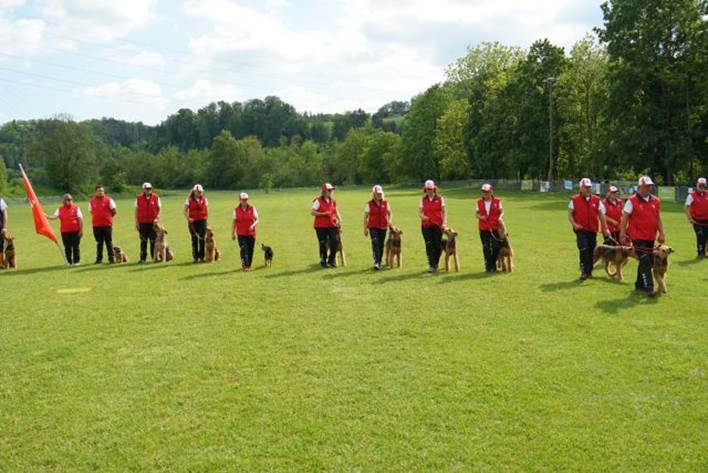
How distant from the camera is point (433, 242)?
14086 mm

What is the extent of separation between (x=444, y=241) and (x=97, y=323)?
7.71 meters

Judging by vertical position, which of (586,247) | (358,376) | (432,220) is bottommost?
(358,376)

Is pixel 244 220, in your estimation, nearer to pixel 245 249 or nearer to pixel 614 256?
pixel 245 249

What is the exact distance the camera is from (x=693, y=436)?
527cm

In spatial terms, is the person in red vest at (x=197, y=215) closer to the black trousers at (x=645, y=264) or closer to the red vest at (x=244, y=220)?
the red vest at (x=244, y=220)

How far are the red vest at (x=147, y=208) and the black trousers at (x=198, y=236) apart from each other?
3.48 feet

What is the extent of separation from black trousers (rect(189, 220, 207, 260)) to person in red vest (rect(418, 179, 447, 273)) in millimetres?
6164

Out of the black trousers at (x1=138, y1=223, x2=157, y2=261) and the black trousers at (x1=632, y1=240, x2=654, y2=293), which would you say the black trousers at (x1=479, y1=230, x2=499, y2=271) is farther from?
the black trousers at (x1=138, y1=223, x2=157, y2=261)

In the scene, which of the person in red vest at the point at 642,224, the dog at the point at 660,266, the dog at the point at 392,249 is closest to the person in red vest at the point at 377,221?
the dog at the point at 392,249

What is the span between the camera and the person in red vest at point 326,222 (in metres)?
14.8

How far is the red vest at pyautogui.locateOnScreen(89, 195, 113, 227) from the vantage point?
1638cm

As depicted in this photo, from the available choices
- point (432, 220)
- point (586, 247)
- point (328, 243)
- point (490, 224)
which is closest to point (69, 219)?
point (328, 243)

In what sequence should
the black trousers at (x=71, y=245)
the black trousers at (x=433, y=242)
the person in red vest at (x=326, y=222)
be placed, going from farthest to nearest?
the black trousers at (x=71, y=245)
the person in red vest at (x=326, y=222)
the black trousers at (x=433, y=242)

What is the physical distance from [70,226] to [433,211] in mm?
9694
